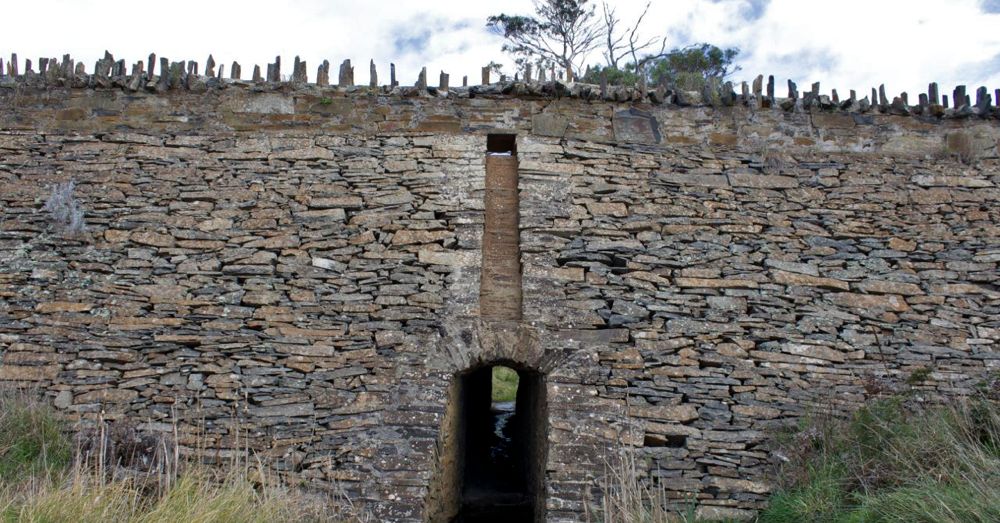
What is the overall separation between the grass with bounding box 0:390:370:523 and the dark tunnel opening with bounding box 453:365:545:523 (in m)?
1.55

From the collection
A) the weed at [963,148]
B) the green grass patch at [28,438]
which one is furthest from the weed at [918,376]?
the green grass patch at [28,438]

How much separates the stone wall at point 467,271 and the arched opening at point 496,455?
499mm

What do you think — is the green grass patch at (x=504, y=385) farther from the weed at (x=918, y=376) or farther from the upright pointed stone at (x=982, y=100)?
the upright pointed stone at (x=982, y=100)

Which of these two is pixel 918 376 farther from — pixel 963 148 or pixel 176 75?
pixel 176 75

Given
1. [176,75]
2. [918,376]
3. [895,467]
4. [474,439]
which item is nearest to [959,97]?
[918,376]

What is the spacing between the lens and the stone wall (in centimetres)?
527

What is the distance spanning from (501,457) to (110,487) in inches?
183

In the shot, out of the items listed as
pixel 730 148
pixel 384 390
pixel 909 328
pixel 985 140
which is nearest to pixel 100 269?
pixel 384 390

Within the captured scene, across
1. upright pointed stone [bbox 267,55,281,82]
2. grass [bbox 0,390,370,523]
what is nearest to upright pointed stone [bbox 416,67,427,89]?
upright pointed stone [bbox 267,55,281,82]

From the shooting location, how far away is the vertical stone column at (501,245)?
19.1 ft

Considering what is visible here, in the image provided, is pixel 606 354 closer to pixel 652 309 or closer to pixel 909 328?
pixel 652 309

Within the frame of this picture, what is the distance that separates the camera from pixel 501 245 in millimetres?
6172

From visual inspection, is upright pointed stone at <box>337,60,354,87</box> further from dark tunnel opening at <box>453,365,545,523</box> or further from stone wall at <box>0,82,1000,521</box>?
dark tunnel opening at <box>453,365,545,523</box>

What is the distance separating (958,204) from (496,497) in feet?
15.4
